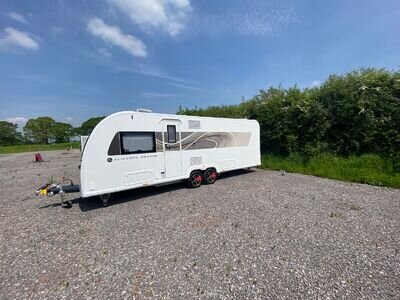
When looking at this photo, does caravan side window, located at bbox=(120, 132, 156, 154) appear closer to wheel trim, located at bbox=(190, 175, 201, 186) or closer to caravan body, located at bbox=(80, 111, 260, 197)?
caravan body, located at bbox=(80, 111, 260, 197)

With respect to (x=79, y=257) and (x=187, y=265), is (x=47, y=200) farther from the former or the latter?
(x=187, y=265)

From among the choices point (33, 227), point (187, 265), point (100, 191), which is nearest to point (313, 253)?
point (187, 265)

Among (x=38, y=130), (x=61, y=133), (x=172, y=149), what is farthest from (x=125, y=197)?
(x=38, y=130)

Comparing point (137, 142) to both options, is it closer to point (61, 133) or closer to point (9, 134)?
point (61, 133)

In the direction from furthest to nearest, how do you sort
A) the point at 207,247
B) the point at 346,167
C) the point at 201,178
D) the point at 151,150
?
1. the point at 346,167
2. the point at 201,178
3. the point at 151,150
4. the point at 207,247

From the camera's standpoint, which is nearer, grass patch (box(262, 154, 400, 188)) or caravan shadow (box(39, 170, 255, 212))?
caravan shadow (box(39, 170, 255, 212))

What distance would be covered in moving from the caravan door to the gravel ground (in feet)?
2.96

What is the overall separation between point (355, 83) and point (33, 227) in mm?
12599

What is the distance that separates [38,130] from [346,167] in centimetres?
7990

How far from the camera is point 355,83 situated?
8.97 metres

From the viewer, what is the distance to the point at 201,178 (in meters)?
7.39

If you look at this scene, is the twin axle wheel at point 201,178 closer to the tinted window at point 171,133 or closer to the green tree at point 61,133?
the tinted window at point 171,133

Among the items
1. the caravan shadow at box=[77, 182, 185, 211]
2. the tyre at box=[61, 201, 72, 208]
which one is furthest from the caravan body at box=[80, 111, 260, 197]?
the tyre at box=[61, 201, 72, 208]

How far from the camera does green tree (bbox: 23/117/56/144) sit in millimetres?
63250
